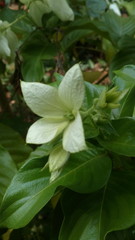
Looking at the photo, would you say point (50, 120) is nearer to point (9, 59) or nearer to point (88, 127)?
point (88, 127)

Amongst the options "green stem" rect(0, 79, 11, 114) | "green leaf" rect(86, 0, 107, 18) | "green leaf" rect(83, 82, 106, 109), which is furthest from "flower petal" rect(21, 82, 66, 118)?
"green stem" rect(0, 79, 11, 114)

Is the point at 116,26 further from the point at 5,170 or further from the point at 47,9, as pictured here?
the point at 5,170

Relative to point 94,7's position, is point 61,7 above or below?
above

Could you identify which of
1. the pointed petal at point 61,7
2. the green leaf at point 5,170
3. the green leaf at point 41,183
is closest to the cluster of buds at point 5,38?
the pointed petal at point 61,7

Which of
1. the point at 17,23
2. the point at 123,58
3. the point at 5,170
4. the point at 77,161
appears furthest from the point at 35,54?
the point at 77,161

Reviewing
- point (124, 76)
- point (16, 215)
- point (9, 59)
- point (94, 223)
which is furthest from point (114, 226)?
point (9, 59)

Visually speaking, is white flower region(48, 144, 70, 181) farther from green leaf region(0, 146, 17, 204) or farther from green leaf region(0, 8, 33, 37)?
green leaf region(0, 8, 33, 37)

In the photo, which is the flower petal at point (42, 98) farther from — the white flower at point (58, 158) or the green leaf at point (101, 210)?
the green leaf at point (101, 210)
